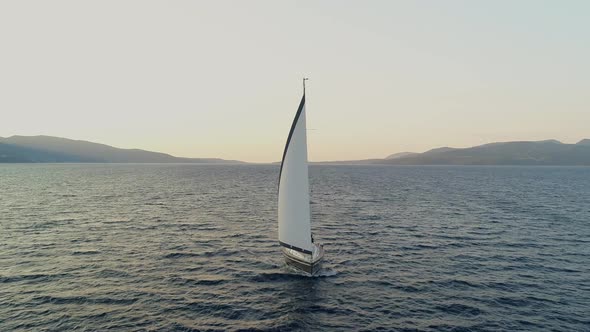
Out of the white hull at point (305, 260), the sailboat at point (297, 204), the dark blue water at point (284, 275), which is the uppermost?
the sailboat at point (297, 204)

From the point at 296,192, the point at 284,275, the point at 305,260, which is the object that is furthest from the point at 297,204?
the point at 284,275

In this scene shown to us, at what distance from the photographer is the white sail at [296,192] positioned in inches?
1158

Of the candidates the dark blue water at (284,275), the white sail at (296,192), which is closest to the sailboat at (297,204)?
the white sail at (296,192)

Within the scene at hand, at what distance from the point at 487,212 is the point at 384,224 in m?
28.8

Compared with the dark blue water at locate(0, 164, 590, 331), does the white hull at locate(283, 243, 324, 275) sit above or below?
above

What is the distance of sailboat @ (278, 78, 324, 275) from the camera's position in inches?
1163

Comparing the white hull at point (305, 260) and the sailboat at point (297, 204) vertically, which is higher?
the sailboat at point (297, 204)

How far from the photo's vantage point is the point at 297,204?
31.9 m

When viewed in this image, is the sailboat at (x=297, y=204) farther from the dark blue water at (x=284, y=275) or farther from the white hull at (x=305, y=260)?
the dark blue water at (x=284, y=275)

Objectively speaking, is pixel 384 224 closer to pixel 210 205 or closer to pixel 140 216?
pixel 210 205

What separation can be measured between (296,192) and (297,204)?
1.31m

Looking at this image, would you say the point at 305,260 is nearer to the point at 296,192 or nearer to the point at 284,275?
the point at 284,275

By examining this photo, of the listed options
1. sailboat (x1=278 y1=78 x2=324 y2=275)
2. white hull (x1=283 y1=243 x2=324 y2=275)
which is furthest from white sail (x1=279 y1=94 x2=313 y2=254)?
white hull (x1=283 y1=243 x2=324 y2=275)

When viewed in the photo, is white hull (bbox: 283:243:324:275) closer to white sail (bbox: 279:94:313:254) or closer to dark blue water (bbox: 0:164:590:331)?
A: white sail (bbox: 279:94:313:254)
